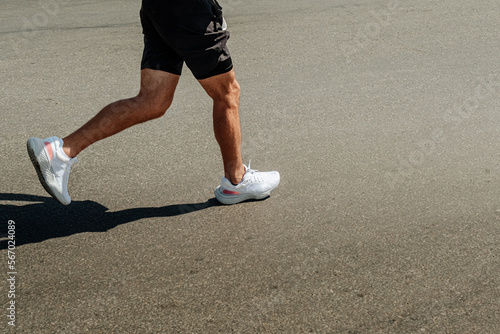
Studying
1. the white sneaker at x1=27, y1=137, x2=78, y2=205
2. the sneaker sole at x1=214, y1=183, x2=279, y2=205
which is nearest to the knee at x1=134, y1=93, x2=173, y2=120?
the white sneaker at x1=27, y1=137, x2=78, y2=205

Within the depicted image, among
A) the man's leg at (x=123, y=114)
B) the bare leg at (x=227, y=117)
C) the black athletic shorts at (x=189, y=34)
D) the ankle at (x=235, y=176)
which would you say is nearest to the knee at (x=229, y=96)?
the bare leg at (x=227, y=117)

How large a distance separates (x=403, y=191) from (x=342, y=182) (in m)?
0.39

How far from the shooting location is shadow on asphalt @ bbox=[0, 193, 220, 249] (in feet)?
11.6

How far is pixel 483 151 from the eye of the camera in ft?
14.9

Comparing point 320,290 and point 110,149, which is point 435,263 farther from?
point 110,149

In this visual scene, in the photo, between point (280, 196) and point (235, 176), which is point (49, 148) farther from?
point (280, 196)

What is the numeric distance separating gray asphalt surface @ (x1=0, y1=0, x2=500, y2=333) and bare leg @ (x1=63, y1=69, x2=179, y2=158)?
1.41ft

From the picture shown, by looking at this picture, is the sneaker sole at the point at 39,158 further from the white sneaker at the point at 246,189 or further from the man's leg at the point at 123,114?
the white sneaker at the point at 246,189

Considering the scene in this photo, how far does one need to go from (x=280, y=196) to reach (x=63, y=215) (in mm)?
1319

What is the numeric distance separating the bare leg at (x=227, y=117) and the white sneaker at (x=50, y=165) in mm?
910

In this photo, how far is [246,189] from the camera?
388 centimetres

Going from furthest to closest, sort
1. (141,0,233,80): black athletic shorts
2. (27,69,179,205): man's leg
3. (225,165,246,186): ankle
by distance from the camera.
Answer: (225,165,246,186): ankle → (27,69,179,205): man's leg → (141,0,233,80): black athletic shorts

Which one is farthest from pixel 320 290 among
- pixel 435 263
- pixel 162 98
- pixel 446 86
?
pixel 446 86

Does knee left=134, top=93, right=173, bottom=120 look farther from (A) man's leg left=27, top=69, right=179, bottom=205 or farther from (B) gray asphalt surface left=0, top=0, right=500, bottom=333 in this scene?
(B) gray asphalt surface left=0, top=0, right=500, bottom=333
